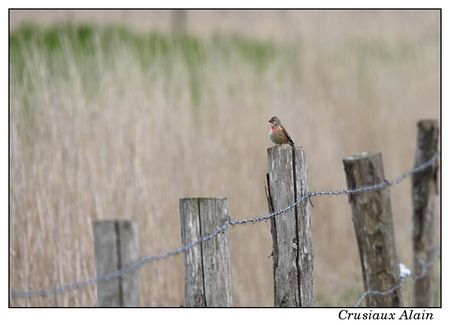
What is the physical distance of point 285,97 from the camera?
665 centimetres

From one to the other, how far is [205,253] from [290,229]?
1.82 feet

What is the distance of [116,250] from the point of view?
2174 millimetres

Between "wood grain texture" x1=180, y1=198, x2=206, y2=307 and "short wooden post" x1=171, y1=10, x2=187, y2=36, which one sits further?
"short wooden post" x1=171, y1=10, x2=187, y2=36

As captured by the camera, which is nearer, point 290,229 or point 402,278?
point 290,229

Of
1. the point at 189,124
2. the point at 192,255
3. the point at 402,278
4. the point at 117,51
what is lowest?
the point at 402,278

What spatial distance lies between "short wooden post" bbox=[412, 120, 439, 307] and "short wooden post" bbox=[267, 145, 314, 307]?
1.86 m

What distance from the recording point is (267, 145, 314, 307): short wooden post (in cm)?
295

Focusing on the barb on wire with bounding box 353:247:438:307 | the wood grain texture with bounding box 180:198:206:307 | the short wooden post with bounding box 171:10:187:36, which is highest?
the short wooden post with bounding box 171:10:187:36

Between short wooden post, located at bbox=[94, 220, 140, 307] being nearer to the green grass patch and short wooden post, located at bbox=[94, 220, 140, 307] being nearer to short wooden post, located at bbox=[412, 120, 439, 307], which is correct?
the green grass patch

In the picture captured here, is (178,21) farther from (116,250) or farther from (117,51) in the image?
(116,250)

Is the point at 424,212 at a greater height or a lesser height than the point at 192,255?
greater

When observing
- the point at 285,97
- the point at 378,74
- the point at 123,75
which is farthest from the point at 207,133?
the point at 378,74

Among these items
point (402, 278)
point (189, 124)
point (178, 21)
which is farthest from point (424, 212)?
point (178, 21)

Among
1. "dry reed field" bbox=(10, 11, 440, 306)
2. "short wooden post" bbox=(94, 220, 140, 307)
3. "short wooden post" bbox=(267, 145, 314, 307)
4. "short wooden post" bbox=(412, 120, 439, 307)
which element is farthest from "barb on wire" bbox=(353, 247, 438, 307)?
"short wooden post" bbox=(94, 220, 140, 307)
